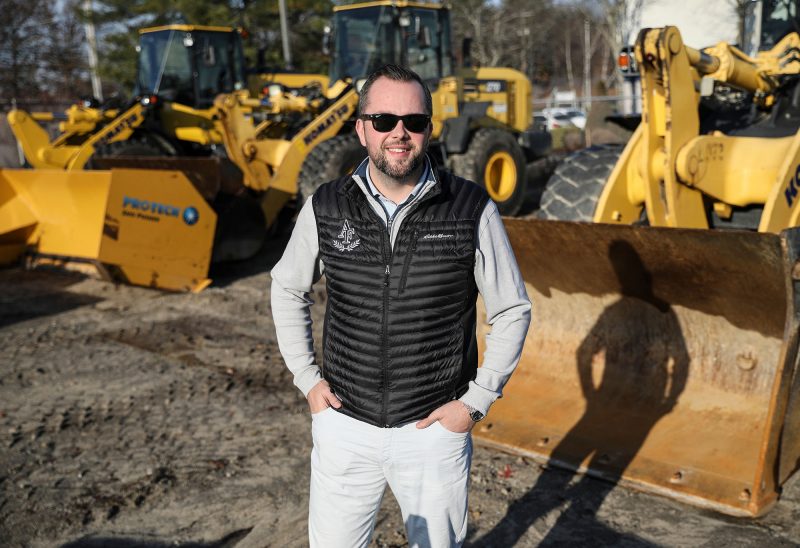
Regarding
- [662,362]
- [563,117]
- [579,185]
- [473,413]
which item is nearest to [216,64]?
[579,185]

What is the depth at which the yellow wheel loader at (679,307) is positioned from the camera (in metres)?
3.35

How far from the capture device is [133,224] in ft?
23.6

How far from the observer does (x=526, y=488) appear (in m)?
3.54

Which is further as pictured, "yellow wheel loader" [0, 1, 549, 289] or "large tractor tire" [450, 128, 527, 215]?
"large tractor tire" [450, 128, 527, 215]

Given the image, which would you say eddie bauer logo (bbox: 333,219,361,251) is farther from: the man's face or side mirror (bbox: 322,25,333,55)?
side mirror (bbox: 322,25,333,55)

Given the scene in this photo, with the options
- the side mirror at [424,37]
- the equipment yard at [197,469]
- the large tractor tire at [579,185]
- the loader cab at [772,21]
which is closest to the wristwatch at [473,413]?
the equipment yard at [197,469]

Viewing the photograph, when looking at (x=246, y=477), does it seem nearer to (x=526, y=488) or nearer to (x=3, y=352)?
(x=526, y=488)

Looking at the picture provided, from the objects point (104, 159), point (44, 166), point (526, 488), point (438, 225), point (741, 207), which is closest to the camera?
point (438, 225)

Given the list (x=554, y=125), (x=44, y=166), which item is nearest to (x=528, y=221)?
(x=44, y=166)

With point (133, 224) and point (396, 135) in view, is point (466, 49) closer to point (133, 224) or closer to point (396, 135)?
point (133, 224)

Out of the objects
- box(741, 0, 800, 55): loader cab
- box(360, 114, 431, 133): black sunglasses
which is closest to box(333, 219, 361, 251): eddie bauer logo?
box(360, 114, 431, 133): black sunglasses

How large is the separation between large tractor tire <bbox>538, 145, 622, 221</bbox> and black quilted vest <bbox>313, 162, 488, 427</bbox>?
10.0ft

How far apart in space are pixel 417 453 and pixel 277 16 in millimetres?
26374

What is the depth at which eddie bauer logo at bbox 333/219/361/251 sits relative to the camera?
217cm
